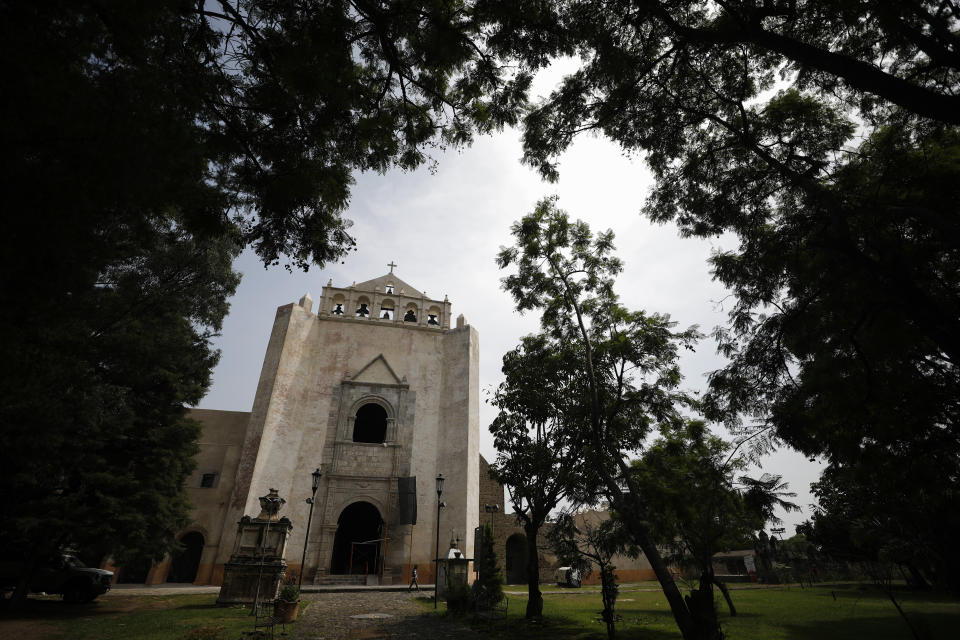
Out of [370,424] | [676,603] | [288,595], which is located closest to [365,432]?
[370,424]

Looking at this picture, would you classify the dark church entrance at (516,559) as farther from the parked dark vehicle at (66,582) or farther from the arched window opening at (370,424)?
the parked dark vehicle at (66,582)

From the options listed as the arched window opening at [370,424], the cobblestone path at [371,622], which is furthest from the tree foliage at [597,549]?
the arched window opening at [370,424]

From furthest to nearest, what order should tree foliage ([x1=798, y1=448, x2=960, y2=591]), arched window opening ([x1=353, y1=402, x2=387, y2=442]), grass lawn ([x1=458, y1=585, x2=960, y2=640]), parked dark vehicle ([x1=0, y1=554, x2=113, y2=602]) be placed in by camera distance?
1. arched window opening ([x1=353, y1=402, x2=387, y2=442])
2. parked dark vehicle ([x1=0, y1=554, x2=113, y2=602])
3. grass lawn ([x1=458, y1=585, x2=960, y2=640])
4. tree foliage ([x1=798, y1=448, x2=960, y2=591])

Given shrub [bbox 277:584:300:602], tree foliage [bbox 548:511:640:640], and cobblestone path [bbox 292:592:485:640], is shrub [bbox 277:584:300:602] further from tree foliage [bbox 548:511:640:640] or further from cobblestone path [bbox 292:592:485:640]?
tree foliage [bbox 548:511:640:640]

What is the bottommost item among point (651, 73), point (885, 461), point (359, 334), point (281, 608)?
point (281, 608)

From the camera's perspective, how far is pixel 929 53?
424 centimetres

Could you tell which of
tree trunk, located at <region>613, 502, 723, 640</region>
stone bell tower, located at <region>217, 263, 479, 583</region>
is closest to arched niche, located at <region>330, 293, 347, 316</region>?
stone bell tower, located at <region>217, 263, 479, 583</region>

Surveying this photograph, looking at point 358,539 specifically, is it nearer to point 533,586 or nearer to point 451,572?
point 451,572

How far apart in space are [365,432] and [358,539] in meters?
5.10

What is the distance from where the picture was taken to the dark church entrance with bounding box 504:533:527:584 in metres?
26.5

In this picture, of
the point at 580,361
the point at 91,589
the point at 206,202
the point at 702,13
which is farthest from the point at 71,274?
the point at 91,589

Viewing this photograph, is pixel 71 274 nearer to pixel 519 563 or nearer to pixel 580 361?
pixel 580 361

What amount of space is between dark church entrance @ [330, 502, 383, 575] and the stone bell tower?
5 centimetres

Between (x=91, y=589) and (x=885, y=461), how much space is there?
18.3 m
